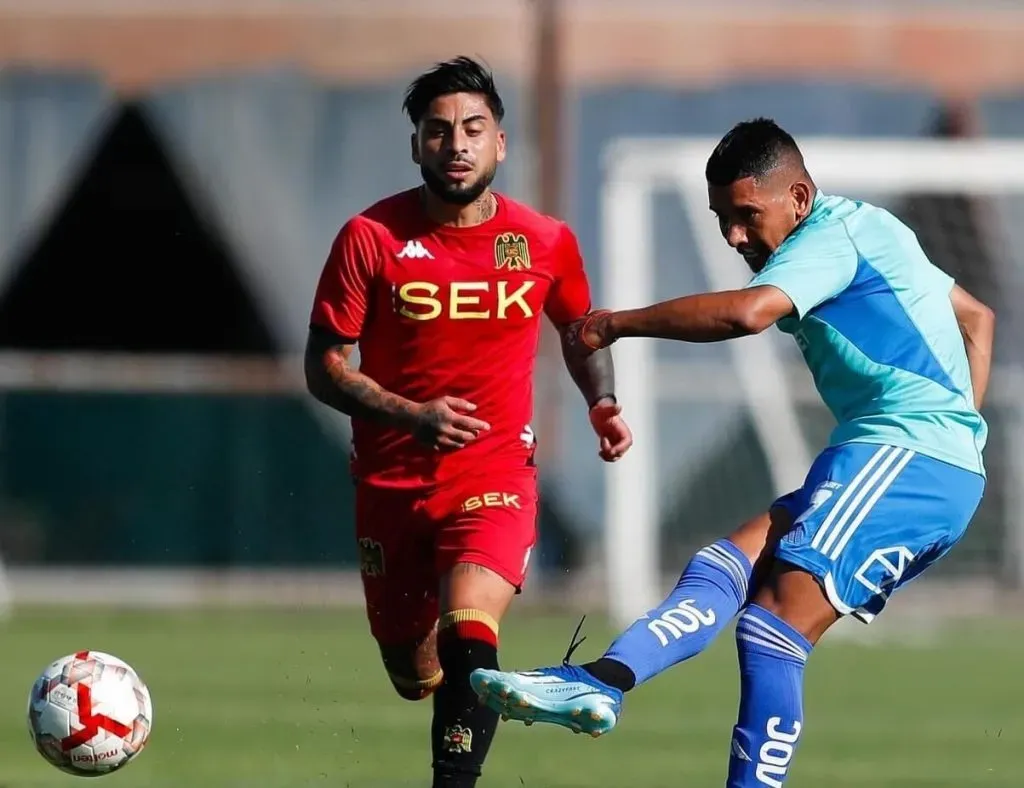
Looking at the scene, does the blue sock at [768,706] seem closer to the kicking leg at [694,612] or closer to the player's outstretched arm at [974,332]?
the kicking leg at [694,612]

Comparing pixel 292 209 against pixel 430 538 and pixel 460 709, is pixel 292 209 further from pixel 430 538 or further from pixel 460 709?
pixel 460 709

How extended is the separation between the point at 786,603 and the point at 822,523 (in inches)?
9.9

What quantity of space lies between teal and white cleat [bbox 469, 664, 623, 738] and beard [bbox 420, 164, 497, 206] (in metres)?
1.89

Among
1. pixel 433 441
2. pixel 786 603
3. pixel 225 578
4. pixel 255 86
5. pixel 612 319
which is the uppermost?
pixel 255 86

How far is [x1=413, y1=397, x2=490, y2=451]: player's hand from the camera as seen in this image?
6617 millimetres

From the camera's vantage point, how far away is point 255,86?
21422 millimetres

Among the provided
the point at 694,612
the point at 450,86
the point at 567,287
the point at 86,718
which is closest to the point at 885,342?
the point at 694,612

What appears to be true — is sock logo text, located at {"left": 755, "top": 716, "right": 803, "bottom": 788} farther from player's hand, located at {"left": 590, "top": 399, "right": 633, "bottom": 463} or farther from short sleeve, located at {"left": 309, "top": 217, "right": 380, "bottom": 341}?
short sleeve, located at {"left": 309, "top": 217, "right": 380, "bottom": 341}

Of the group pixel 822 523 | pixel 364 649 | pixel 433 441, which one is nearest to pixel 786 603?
pixel 822 523

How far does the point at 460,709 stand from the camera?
22.2 ft

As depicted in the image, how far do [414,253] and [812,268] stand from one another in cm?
165

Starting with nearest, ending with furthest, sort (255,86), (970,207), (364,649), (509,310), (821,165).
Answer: (509,310) → (364,649) → (821,165) → (970,207) → (255,86)

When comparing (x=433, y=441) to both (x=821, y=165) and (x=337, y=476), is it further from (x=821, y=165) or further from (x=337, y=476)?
(x=337, y=476)

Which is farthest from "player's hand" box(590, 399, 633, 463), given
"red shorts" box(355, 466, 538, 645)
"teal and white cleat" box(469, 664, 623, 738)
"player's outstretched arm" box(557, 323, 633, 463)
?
"teal and white cleat" box(469, 664, 623, 738)
